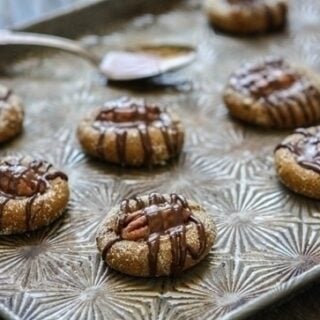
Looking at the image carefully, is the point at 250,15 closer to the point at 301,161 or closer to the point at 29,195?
the point at 301,161

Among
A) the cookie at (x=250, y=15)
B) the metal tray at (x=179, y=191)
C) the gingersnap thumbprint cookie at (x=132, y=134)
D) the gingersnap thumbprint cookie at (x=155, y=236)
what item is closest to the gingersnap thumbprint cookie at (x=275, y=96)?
the metal tray at (x=179, y=191)

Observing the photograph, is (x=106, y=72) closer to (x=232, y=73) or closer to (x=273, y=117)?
(x=232, y=73)

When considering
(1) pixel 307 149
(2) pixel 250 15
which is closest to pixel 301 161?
(1) pixel 307 149

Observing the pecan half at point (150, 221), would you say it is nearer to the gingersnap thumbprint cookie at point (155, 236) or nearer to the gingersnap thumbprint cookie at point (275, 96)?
the gingersnap thumbprint cookie at point (155, 236)

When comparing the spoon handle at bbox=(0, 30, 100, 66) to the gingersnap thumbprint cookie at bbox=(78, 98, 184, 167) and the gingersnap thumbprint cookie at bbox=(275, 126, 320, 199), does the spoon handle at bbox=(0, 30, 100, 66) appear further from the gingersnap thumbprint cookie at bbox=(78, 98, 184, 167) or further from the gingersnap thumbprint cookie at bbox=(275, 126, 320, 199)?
the gingersnap thumbprint cookie at bbox=(275, 126, 320, 199)

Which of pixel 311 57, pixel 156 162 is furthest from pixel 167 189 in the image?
pixel 311 57

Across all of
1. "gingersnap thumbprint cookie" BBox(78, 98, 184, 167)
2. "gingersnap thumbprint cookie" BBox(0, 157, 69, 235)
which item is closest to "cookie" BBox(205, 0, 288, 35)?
"gingersnap thumbprint cookie" BBox(78, 98, 184, 167)
